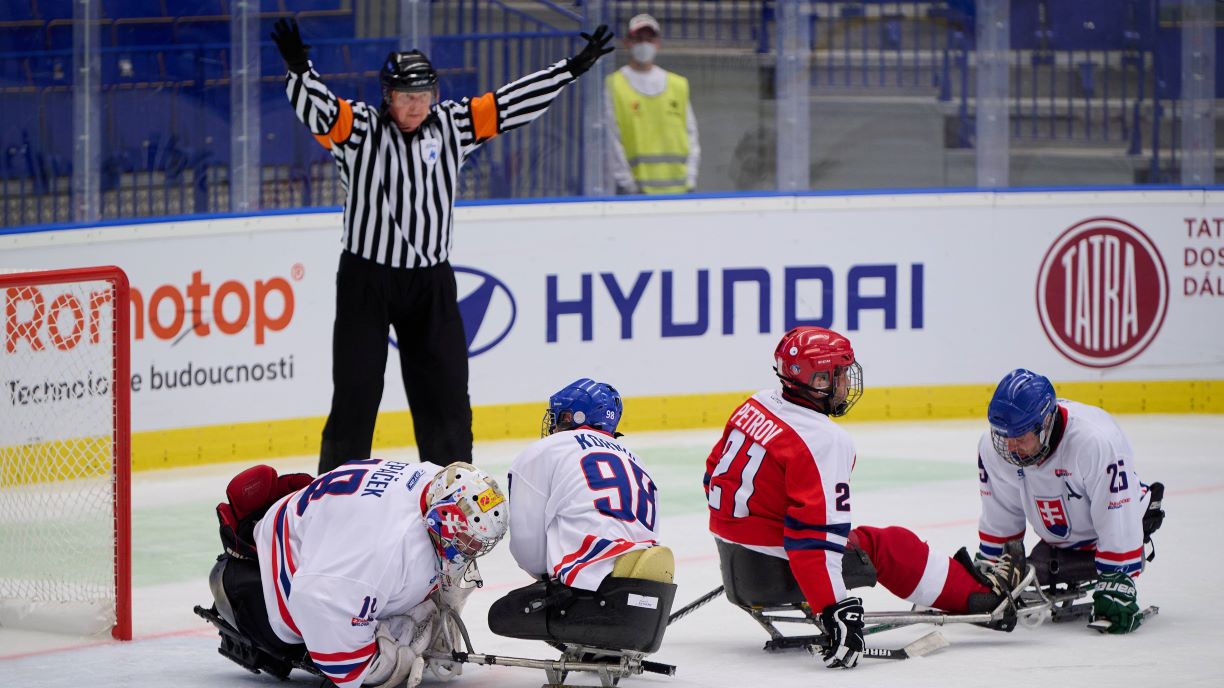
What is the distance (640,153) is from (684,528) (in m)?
3.09

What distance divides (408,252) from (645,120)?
10.8 ft

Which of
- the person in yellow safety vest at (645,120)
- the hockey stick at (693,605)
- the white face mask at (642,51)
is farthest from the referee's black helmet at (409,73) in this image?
the white face mask at (642,51)

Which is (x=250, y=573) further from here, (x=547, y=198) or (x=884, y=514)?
(x=547, y=198)

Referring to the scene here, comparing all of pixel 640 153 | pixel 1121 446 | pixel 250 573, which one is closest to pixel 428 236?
pixel 250 573

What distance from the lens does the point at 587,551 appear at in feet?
15.2

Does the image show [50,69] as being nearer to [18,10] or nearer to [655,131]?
[18,10]

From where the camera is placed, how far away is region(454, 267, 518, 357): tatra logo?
30.2ft

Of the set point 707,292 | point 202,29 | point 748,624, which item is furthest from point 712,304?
point 748,624

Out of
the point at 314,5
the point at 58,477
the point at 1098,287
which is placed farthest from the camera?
the point at 1098,287

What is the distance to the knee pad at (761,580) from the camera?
516 cm

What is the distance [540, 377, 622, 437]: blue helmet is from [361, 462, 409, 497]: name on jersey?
47 cm

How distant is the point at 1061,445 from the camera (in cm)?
546

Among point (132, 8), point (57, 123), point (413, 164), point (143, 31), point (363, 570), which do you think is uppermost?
point (132, 8)

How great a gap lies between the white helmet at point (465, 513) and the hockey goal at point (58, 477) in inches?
55.6
